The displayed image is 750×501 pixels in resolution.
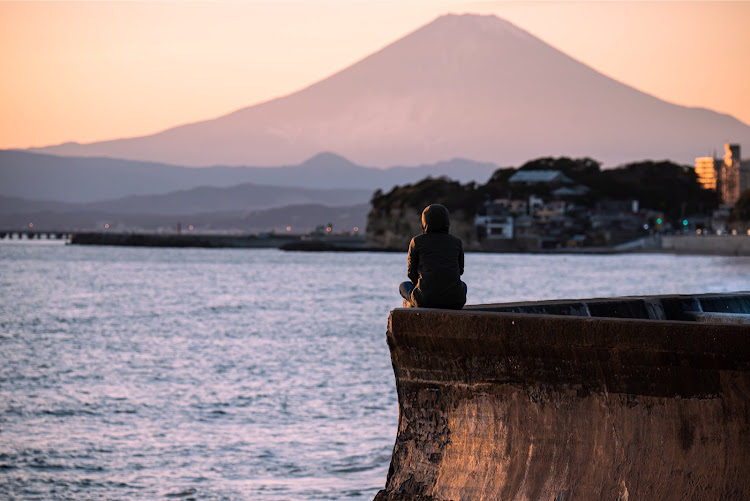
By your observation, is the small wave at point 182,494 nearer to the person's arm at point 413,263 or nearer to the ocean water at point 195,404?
the ocean water at point 195,404

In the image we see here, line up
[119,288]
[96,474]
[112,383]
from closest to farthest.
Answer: [96,474] < [112,383] < [119,288]

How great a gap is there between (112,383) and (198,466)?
399 inches

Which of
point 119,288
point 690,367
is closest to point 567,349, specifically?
point 690,367

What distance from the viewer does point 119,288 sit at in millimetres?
77312

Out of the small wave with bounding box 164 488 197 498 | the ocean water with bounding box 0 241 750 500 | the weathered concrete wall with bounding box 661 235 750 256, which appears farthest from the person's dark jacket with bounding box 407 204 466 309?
the weathered concrete wall with bounding box 661 235 750 256

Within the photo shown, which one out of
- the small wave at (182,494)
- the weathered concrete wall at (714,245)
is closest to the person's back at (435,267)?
the small wave at (182,494)

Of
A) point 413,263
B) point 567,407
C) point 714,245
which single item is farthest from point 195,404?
point 714,245

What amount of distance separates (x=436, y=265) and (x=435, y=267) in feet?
0.05

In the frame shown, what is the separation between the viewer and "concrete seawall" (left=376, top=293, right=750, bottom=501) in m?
5.00

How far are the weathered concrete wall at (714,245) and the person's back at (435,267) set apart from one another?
159 metres

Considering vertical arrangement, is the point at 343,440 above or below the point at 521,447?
below

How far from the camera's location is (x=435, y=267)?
6734 mm

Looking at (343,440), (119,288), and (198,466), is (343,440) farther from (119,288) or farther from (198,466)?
(119,288)

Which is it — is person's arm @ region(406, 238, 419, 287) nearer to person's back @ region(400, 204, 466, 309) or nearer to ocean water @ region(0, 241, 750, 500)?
person's back @ region(400, 204, 466, 309)
